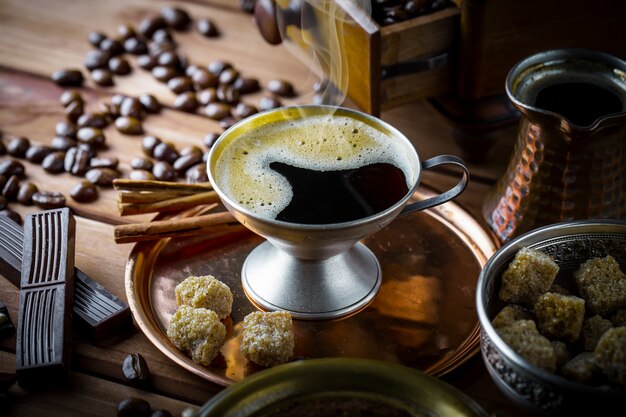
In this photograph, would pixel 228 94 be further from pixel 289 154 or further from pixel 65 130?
pixel 289 154

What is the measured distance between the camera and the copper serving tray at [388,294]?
1439mm

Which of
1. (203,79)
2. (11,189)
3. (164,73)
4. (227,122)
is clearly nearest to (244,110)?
(227,122)

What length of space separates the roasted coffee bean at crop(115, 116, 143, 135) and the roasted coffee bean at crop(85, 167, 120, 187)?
166mm

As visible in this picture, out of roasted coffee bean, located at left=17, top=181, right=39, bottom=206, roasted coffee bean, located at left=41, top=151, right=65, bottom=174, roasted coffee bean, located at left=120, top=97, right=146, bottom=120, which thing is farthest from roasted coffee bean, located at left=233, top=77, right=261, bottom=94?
roasted coffee bean, located at left=17, top=181, right=39, bottom=206

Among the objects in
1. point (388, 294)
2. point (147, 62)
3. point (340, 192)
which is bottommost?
point (388, 294)

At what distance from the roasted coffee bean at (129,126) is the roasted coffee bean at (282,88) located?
361mm

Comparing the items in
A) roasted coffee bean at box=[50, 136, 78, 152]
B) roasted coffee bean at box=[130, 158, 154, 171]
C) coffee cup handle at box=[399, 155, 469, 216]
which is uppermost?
coffee cup handle at box=[399, 155, 469, 216]

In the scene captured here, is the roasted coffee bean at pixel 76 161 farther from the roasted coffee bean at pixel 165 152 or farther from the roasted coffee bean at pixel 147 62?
the roasted coffee bean at pixel 147 62

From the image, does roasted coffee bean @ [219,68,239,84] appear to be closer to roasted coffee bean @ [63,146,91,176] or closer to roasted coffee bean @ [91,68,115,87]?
roasted coffee bean @ [91,68,115,87]

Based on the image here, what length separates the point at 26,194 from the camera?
6.05ft

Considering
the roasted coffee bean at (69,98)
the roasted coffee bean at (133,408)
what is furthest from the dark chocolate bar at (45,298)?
the roasted coffee bean at (69,98)

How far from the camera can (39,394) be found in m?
1.38

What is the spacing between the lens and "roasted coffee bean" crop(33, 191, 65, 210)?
1.83m

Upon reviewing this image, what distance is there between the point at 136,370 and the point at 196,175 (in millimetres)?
611
